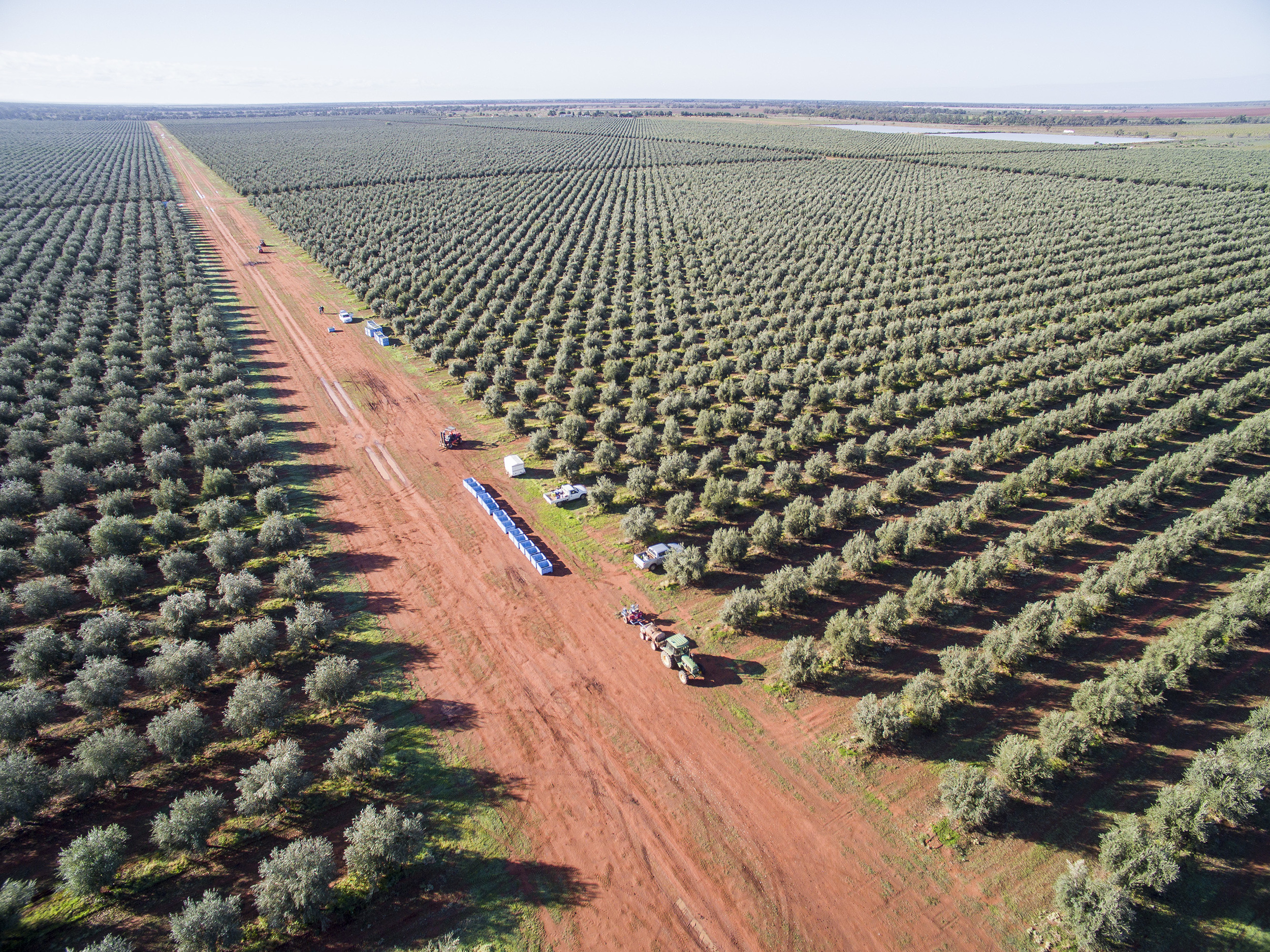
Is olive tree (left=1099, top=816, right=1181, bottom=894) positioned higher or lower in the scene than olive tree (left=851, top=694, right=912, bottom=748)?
lower

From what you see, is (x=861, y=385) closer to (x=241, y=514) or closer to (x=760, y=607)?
(x=760, y=607)

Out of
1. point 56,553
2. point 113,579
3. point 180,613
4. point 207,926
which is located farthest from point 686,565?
point 56,553

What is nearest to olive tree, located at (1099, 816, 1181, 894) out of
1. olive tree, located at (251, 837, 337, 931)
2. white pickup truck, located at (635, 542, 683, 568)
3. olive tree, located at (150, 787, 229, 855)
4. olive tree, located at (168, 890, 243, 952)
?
white pickup truck, located at (635, 542, 683, 568)

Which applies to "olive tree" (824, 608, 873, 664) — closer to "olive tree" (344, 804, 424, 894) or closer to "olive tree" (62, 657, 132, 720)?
"olive tree" (344, 804, 424, 894)

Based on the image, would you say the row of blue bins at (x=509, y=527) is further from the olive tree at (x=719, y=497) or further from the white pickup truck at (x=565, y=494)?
the olive tree at (x=719, y=497)

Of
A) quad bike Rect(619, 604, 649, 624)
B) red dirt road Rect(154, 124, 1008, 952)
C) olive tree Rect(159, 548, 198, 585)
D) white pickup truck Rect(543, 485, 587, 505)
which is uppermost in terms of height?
white pickup truck Rect(543, 485, 587, 505)

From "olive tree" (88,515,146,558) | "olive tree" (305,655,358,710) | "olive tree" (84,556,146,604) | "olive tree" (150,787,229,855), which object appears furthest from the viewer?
"olive tree" (88,515,146,558)

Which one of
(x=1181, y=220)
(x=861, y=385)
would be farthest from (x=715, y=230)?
(x=1181, y=220)
